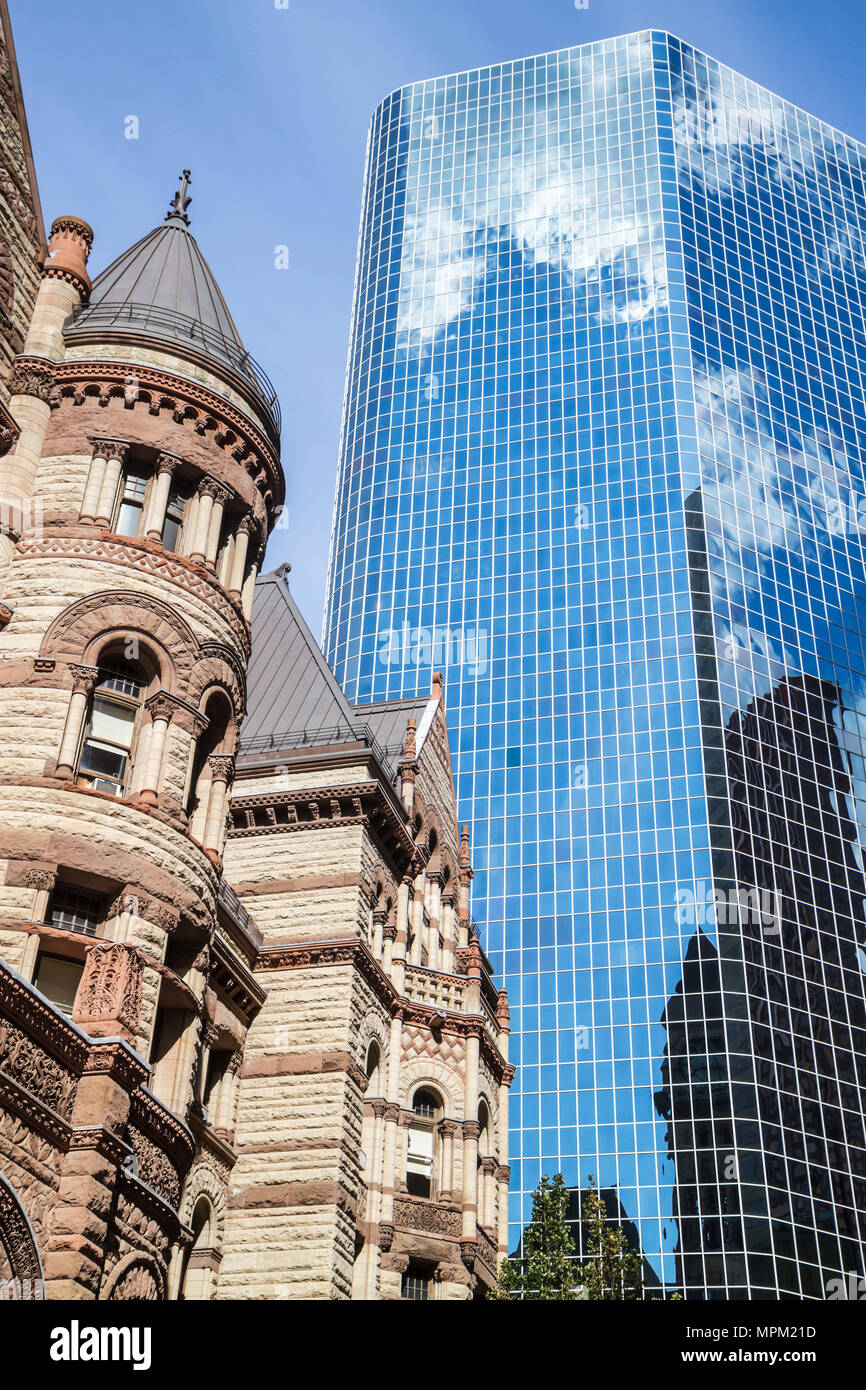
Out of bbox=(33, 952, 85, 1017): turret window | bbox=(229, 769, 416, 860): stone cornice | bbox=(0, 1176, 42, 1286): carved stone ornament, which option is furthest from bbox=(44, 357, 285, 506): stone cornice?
bbox=(0, 1176, 42, 1286): carved stone ornament

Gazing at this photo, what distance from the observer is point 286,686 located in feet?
152

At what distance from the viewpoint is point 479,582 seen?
11694 cm

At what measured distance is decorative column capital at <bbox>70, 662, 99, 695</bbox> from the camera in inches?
1096

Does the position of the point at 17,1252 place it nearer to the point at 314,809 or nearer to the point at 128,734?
the point at 128,734

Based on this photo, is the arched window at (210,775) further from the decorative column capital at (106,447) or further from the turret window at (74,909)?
the decorative column capital at (106,447)

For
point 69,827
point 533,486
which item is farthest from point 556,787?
point 69,827

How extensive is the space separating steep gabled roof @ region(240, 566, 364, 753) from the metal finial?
14.1 meters

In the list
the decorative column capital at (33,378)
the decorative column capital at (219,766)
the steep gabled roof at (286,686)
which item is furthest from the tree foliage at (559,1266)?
the decorative column capital at (33,378)

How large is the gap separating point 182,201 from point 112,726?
15.8 metres

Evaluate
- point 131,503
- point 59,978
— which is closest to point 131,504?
point 131,503

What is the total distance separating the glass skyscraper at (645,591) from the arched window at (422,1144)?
167 ft

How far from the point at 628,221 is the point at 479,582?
37003mm

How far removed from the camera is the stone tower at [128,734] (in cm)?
2305

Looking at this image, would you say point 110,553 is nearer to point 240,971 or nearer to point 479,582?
point 240,971
